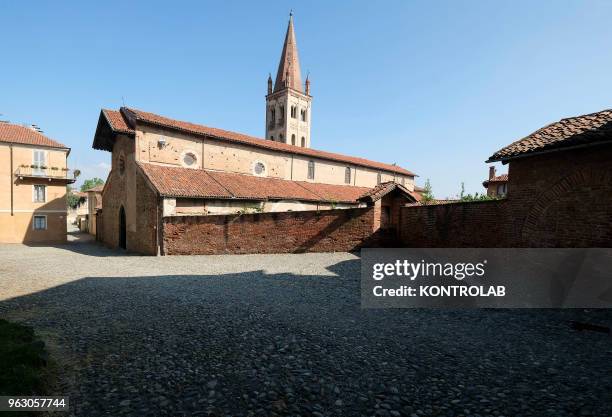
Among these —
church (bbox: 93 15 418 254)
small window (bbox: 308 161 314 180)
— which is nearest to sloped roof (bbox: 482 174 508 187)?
church (bbox: 93 15 418 254)

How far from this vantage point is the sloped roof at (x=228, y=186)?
17.8 metres

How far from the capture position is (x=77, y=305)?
7066mm

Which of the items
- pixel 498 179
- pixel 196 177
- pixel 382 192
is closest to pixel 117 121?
pixel 196 177

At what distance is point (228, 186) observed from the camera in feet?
66.6

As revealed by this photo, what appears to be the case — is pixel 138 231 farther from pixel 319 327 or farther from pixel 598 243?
pixel 598 243

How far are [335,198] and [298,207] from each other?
4007 millimetres

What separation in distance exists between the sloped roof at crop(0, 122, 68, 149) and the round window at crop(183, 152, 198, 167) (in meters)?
13.8

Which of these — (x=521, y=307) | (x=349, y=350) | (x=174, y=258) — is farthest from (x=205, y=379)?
(x=174, y=258)

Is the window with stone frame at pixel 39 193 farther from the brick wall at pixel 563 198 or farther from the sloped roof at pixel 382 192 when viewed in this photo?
the brick wall at pixel 563 198

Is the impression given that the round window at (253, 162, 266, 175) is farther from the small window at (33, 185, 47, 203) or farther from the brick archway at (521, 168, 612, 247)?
the brick archway at (521, 168, 612, 247)

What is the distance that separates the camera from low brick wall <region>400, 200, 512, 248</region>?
10594mm

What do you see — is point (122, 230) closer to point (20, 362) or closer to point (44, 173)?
point (44, 173)

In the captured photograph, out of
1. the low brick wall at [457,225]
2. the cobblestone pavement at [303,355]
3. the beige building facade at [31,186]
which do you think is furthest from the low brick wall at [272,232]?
the beige building facade at [31,186]

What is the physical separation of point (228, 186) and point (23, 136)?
771 inches
